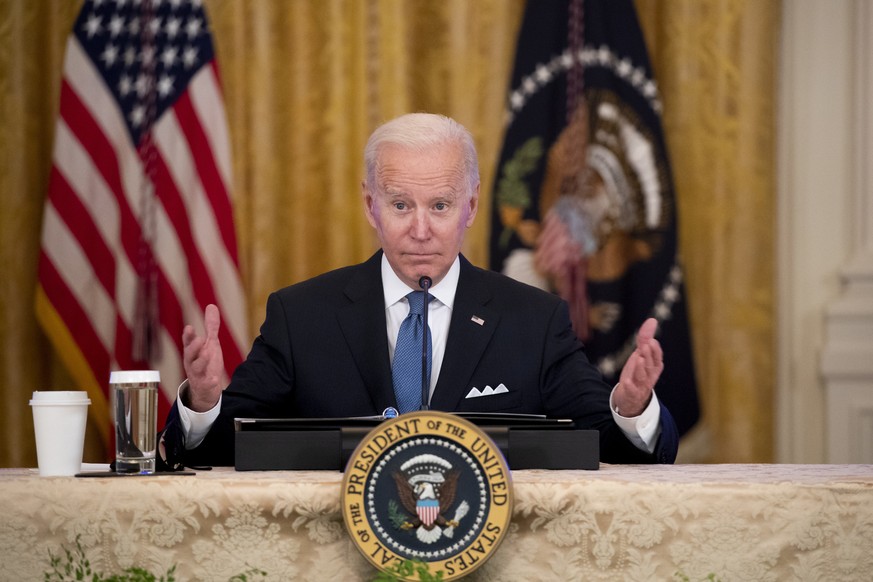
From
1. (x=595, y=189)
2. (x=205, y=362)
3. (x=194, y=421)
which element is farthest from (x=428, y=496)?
(x=595, y=189)

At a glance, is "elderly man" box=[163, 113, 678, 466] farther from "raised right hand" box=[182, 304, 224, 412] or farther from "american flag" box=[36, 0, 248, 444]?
"american flag" box=[36, 0, 248, 444]

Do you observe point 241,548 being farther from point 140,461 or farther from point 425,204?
point 425,204

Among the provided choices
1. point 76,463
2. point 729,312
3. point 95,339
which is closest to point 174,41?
point 95,339

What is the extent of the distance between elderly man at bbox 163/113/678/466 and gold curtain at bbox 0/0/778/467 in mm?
1497

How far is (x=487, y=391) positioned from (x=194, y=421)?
1.97 ft

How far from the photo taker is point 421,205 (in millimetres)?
2219

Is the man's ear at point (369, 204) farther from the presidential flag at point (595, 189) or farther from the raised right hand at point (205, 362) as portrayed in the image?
the presidential flag at point (595, 189)

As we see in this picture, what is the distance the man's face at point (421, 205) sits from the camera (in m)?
2.22

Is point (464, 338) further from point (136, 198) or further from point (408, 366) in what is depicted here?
point (136, 198)

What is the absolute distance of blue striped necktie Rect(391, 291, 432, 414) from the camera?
6.98 ft

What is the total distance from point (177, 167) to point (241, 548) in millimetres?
2545

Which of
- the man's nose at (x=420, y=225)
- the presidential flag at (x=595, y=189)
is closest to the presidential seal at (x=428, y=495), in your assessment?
the man's nose at (x=420, y=225)

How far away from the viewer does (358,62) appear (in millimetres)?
3873

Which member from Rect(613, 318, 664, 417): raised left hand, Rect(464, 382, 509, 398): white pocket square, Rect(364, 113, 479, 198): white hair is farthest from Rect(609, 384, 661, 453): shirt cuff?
Rect(364, 113, 479, 198): white hair
